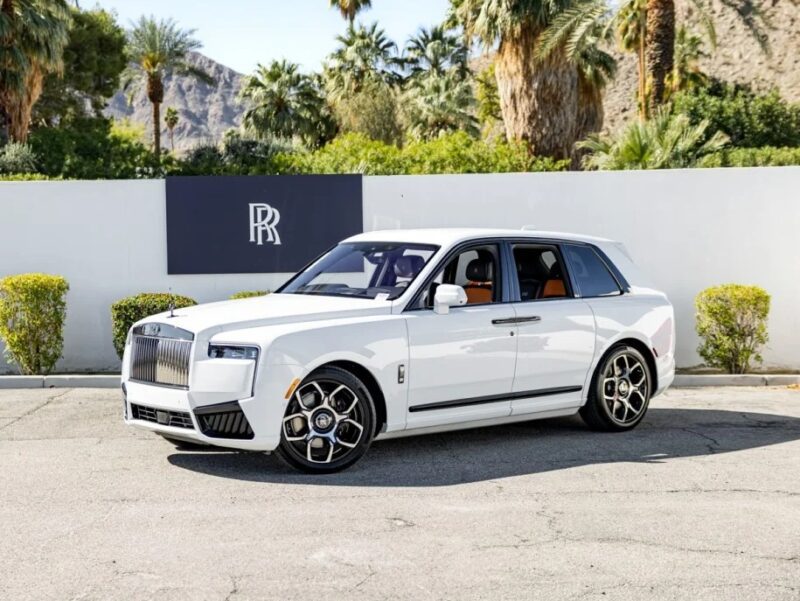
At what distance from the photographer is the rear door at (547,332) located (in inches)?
364

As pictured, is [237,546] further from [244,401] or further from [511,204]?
[511,204]

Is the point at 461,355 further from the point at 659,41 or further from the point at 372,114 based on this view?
the point at 372,114

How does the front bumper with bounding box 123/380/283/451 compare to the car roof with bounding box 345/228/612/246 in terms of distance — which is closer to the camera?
the front bumper with bounding box 123/380/283/451

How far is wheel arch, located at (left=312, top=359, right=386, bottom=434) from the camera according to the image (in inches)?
327

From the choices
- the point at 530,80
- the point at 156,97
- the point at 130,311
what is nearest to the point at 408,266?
the point at 130,311

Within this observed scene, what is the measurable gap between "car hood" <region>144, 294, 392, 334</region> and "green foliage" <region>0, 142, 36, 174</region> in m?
21.4

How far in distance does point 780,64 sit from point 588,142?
381ft

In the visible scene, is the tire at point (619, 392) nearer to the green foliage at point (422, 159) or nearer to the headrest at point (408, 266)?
the headrest at point (408, 266)

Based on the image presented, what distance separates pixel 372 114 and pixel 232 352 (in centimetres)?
5804

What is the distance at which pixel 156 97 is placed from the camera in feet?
226

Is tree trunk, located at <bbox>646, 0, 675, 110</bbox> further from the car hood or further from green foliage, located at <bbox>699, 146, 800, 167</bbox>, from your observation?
the car hood

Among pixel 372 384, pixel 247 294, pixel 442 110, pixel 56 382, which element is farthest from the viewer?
pixel 442 110

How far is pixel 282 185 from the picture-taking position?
14.9 m

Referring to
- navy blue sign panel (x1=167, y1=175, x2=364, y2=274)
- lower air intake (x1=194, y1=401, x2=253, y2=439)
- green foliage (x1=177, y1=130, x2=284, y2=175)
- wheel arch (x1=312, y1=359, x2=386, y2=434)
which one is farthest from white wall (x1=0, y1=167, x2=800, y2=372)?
green foliage (x1=177, y1=130, x2=284, y2=175)
